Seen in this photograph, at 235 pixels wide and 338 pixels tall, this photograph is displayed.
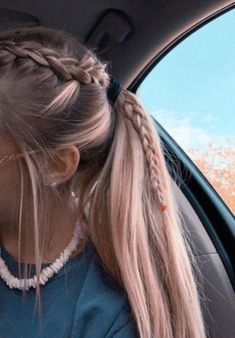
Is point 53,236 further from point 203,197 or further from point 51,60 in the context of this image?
point 203,197

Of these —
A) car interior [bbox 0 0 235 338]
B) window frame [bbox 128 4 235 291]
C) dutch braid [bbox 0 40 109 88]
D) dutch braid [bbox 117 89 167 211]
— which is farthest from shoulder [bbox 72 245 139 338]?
window frame [bbox 128 4 235 291]

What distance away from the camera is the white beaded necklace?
42.9 inches

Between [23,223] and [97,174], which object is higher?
[97,174]

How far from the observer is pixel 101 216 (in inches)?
43.1

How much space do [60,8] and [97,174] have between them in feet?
2.13

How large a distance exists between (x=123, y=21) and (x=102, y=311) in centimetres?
91

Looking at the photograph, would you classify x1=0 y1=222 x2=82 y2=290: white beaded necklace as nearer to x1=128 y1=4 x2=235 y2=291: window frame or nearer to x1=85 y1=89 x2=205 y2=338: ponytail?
x1=85 y1=89 x2=205 y2=338: ponytail

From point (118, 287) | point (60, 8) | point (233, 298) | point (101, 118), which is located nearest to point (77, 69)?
point (101, 118)

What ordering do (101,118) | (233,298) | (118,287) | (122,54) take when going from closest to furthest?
(118,287)
(101,118)
(233,298)
(122,54)

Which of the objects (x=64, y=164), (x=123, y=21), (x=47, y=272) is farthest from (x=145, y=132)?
(x=123, y=21)

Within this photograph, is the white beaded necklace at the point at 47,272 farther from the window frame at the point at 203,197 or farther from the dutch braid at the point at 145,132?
the window frame at the point at 203,197

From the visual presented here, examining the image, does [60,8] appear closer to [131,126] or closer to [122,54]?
[122,54]

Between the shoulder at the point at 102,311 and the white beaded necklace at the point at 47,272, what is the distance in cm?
6

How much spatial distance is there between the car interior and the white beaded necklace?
537mm
